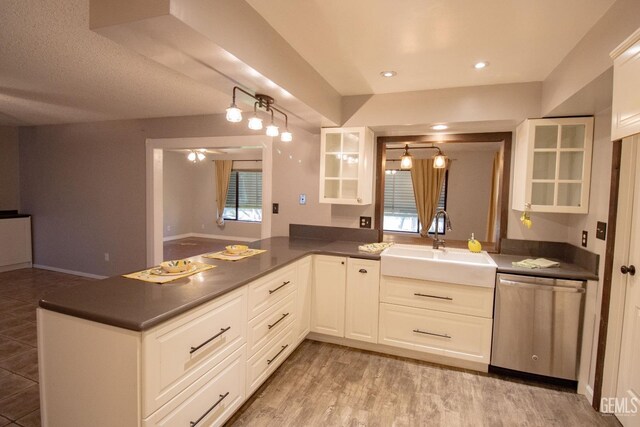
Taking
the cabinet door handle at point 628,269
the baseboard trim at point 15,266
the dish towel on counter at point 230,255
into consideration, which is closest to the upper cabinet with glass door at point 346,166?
the dish towel on counter at point 230,255

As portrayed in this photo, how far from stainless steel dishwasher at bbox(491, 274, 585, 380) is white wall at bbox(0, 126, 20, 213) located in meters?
6.78

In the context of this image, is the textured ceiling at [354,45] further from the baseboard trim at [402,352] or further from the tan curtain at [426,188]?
the tan curtain at [426,188]

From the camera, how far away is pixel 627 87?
135cm

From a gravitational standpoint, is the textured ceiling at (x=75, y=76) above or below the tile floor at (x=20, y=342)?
above

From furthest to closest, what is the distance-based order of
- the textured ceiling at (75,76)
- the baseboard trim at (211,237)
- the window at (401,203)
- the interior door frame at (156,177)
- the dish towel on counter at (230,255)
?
1. the baseboard trim at (211,237)
2. the window at (401,203)
3. the interior door frame at (156,177)
4. the dish towel on counter at (230,255)
5. the textured ceiling at (75,76)

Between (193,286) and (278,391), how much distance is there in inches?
41.6

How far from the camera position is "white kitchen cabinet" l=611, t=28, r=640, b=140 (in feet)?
4.18

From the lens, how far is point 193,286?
1.60 metres

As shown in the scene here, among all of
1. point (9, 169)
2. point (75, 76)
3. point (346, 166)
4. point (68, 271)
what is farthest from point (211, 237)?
point (346, 166)

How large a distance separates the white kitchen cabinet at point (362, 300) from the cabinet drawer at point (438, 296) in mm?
85

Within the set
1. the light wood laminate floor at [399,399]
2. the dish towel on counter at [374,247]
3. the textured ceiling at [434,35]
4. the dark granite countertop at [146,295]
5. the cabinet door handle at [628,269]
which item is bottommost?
the light wood laminate floor at [399,399]

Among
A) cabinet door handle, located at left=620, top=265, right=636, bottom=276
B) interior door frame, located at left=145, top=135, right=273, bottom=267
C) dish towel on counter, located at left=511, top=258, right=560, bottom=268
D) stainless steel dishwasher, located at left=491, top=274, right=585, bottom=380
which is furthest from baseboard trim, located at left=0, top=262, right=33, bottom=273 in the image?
cabinet door handle, located at left=620, top=265, right=636, bottom=276

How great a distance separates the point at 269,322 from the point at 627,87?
2246 mm

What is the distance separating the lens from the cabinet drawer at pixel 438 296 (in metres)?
2.36
